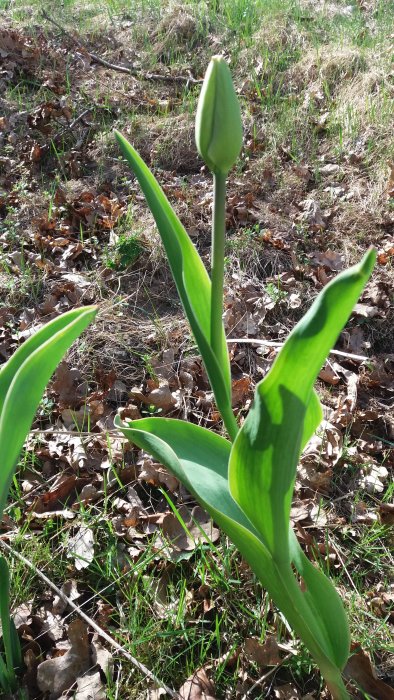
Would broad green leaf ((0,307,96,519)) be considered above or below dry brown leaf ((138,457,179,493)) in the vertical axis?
above

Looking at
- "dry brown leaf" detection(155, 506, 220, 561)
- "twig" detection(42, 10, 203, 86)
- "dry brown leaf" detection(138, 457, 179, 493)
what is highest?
"twig" detection(42, 10, 203, 86)

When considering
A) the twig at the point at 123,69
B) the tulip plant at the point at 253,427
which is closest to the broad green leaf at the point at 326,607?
the tulip plant at the point at 253,427

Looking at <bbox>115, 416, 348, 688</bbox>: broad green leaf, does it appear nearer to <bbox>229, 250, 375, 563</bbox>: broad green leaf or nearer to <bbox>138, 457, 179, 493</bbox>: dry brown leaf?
<bbox>229, 250, 375, 563</bbox>: broad green leaf

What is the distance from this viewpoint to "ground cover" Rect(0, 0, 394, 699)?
133cm

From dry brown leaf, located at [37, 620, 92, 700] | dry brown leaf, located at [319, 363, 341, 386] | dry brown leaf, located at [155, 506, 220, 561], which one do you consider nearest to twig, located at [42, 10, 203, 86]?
dry brown leaf, located at [319, 363, 341, 386]

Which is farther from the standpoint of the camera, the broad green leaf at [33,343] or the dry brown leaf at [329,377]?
the dry brown leaf at [329,377]

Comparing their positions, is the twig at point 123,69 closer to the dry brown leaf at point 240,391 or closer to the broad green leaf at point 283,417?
the dry brown leaf at point 240,391

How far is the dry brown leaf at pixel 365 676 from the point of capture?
3.80 ft

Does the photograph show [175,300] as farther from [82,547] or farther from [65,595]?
[65,595]

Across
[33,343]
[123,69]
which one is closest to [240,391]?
[33,343]

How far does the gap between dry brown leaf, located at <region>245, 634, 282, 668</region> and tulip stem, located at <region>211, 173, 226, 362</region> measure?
651 millimetres

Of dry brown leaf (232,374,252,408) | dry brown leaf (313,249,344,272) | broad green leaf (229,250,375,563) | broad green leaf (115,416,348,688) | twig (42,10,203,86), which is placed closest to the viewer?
broad green leaf (229,250,375,563)

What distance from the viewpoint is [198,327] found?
37.6 inches

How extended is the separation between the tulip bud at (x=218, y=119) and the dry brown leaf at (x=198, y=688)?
985 mm
